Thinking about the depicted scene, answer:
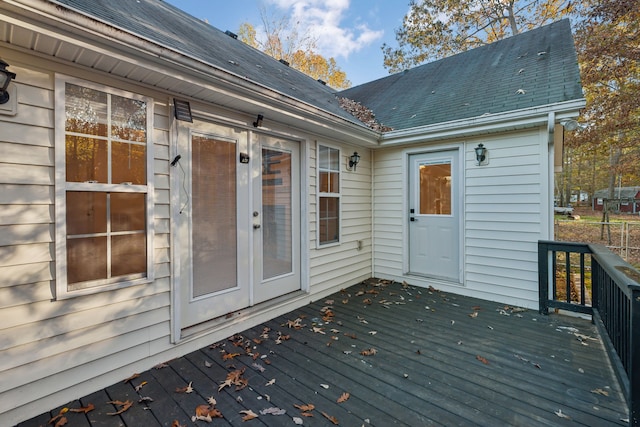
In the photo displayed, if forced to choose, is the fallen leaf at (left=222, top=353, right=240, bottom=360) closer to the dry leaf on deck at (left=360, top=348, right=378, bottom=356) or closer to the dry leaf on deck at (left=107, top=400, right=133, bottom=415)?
the dry leaf on deck at (left=107, top=400, right=133, bottom=415)

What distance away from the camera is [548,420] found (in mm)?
1820

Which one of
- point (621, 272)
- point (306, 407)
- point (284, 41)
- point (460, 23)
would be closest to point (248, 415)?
point (306, 407)

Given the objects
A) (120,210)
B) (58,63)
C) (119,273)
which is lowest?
(119,273)

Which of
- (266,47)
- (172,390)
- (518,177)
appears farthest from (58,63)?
(266,47)

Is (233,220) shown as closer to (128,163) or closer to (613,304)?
(128,163)

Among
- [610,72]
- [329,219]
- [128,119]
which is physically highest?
[610,72]

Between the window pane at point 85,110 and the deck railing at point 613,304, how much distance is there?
Result: 3.63 meters

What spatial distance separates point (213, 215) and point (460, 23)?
40.4 feet

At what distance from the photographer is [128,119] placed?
2.32 metres

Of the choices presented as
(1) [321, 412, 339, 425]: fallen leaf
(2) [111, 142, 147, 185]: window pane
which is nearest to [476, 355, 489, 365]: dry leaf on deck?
(1) [321, 412, 339, 425]: fallen leaf

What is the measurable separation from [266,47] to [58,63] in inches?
469

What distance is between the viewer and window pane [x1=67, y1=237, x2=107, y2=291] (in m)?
2.04

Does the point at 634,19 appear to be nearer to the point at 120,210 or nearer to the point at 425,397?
the point at 425,397

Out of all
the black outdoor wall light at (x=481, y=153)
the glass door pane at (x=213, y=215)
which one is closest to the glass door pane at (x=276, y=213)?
the glass door pane at (x=213, y=215)
